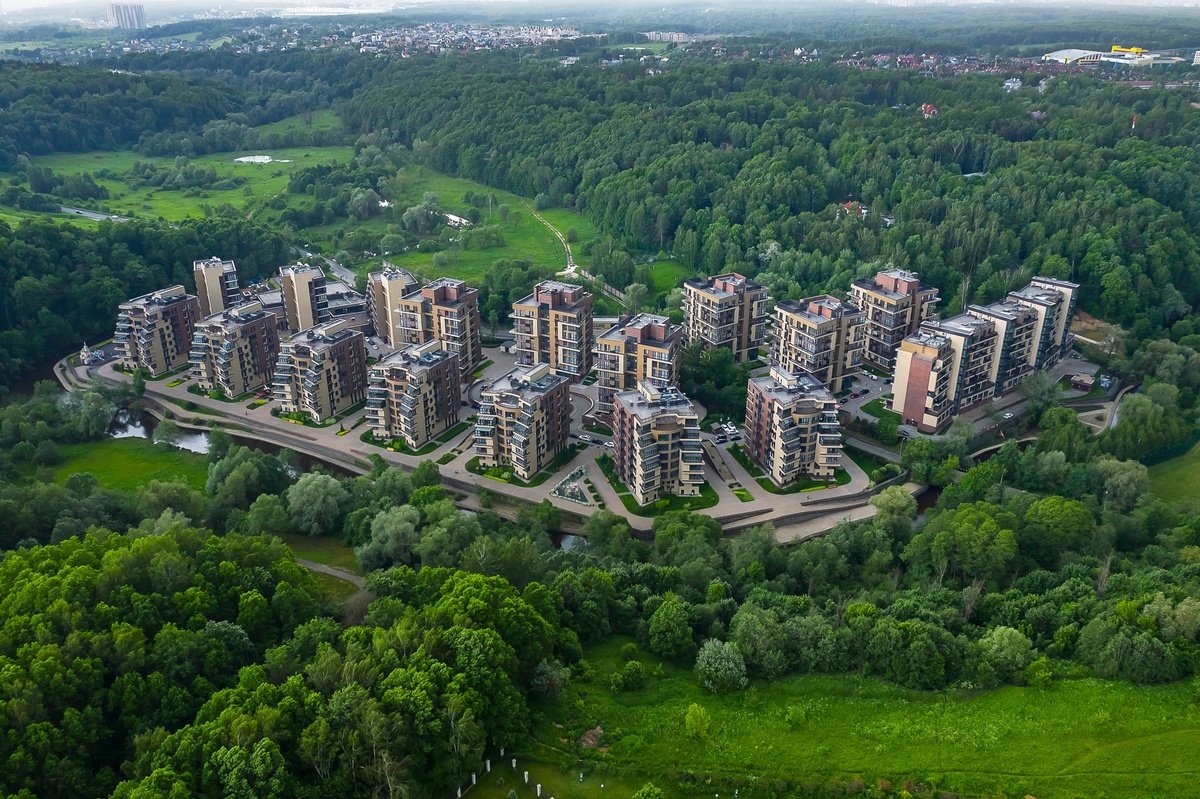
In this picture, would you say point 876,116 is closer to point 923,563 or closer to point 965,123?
point 965,123

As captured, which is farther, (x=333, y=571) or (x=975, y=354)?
(x=975, y=354)

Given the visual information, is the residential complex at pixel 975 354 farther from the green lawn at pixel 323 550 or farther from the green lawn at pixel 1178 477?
the green lawn at pixel 323 550

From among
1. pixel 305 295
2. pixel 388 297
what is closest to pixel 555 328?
pixel 388 297

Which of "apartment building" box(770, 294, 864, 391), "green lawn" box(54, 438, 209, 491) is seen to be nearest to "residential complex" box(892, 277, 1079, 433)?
"apartment building" box(770, 294, 864, 391)

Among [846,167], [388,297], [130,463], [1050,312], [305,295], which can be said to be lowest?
[130,463]

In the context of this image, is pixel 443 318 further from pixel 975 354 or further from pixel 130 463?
pixel 975 354

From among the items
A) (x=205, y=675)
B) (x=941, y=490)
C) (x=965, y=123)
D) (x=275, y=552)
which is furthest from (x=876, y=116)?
(x=205, y=675)

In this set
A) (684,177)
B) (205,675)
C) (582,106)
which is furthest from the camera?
(582,106)

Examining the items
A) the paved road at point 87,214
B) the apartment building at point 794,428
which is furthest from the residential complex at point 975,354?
the paved road at point 87,214
